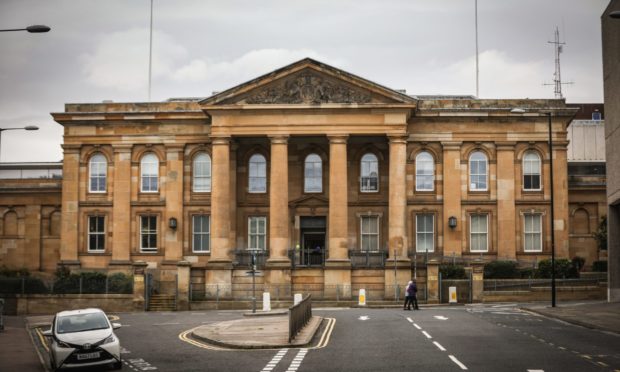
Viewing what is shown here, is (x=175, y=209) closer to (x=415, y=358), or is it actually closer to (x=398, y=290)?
(x=398, y=290)

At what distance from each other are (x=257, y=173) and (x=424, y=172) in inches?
432

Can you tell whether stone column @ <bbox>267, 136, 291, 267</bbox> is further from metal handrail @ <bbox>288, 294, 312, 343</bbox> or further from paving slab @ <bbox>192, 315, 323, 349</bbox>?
metal handrail @ <bbox>288, 294, 312, 343</bbox>

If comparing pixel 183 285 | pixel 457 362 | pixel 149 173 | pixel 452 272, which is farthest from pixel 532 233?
pixel 457 362

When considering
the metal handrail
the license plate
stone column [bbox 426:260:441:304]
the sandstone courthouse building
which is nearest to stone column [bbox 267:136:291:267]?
the sandstone courthouse building

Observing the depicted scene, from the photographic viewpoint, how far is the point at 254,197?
6450 centimetres

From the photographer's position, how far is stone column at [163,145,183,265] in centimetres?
6381

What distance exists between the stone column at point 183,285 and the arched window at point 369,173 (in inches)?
530

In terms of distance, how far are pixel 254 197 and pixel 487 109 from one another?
637 inches

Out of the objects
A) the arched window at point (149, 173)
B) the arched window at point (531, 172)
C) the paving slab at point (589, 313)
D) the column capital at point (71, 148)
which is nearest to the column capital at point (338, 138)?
the arched window at point (149, 173)

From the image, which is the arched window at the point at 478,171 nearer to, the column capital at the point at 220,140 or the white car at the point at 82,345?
the column capital at the point at 220,140

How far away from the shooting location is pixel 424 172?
210ft

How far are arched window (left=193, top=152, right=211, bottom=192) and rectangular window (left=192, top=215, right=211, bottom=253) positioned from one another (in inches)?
75.4

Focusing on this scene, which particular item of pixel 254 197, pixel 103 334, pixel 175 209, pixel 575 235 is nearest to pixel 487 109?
pixel 575 235

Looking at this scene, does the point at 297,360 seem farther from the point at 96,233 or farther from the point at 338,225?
the point at 96,233
